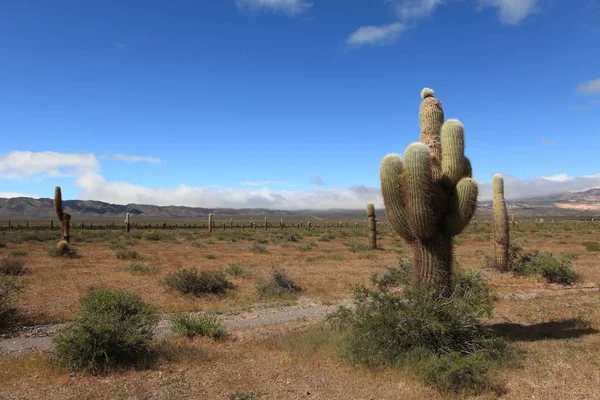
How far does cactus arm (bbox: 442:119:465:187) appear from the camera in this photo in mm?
7941

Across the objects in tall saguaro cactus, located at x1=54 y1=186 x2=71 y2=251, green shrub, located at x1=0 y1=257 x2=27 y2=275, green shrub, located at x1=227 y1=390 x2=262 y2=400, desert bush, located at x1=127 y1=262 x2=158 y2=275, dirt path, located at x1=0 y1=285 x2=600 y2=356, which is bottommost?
dirt path, located at x1=0 y1=285 x2=600 y2=356

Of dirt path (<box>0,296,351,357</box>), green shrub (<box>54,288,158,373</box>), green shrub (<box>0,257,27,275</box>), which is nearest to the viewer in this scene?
green shrub (<box>54,288,158,373</box>)

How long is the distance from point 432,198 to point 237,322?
6039 mm

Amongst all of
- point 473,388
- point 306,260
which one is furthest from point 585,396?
point 306,260

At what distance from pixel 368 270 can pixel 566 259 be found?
7809 mm

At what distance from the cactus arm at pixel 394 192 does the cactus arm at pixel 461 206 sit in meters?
0.76

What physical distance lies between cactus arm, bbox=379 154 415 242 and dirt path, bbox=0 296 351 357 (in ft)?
13.6

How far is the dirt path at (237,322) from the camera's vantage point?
884 centimetres

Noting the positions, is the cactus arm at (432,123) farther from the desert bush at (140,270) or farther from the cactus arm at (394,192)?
the desert bush at (140,270)

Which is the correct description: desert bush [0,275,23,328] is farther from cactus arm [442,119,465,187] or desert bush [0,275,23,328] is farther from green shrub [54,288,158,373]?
cactus arm [442,119,465,187]

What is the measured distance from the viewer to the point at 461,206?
7918mm

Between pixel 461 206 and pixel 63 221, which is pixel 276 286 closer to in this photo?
pixel 461 206

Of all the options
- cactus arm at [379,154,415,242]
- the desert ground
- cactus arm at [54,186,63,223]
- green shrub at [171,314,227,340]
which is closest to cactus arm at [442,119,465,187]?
cactus arm at [379,154,415,242]

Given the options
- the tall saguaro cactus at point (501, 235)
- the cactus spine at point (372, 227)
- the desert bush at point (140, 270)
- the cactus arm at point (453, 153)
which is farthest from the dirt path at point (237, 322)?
the cactus spine at point (372, 227)
